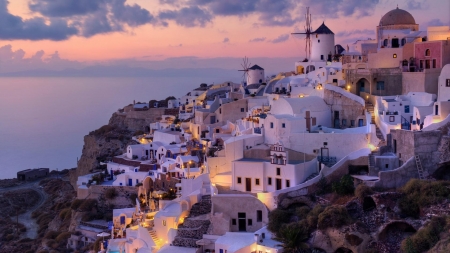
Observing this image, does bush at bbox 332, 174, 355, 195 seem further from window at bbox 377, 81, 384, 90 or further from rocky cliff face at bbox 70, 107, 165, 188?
rocky cliff face at bbox 70, 107, 165, 188

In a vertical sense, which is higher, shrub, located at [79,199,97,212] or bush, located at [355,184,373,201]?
bush, located at [355,184,373,201]

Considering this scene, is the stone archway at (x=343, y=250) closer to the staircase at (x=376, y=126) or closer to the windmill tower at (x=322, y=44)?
the staircase at (x=376, y=126)

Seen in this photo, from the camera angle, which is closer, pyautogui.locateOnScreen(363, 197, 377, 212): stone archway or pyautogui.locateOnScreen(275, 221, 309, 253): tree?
pyautogui.locateOnScreen(275, 221, 309, 253): tree

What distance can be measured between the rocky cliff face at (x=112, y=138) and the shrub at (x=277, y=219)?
745 inches

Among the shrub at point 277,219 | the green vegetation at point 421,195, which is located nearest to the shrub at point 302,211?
the shrub at point 277,219

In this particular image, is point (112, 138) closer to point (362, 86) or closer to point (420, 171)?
point (362, 86)

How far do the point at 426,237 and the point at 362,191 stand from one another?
9.74ft

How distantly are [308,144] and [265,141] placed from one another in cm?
184

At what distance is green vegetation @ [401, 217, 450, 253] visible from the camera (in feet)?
50.0

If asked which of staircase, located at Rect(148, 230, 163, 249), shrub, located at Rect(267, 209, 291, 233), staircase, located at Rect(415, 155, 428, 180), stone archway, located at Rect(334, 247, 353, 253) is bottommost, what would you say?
staircase, located at Rect(148, 230, 163, 249)

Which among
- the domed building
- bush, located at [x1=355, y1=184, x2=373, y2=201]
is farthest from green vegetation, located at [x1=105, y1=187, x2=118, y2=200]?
the domed building

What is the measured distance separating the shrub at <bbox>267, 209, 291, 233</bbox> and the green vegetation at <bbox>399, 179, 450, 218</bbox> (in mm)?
3585

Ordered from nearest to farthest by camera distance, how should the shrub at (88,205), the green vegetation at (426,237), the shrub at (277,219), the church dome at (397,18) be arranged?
the green vegetation at (426,237), the shrub at (277,219), the shrub at (88,205), the church dome at (397,18)

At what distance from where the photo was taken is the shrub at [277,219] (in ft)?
59.7
